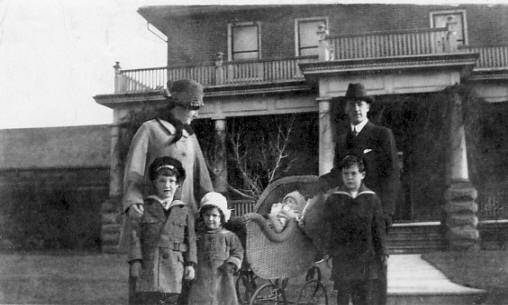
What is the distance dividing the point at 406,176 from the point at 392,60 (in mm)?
3662

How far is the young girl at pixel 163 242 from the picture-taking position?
373 centimetres

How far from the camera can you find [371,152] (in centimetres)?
438

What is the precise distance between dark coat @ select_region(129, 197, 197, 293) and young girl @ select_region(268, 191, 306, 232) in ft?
3.60

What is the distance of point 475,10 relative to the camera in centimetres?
1708

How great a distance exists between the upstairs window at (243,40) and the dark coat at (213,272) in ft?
47.8

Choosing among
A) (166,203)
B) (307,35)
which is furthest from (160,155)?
(307,35)

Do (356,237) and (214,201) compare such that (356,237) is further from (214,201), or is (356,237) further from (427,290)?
(427,290)

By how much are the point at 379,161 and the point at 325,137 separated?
9.46 metres

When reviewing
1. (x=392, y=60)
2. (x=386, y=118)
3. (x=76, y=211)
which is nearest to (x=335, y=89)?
(x=392, y=60)

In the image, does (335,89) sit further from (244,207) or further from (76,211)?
(76,211)

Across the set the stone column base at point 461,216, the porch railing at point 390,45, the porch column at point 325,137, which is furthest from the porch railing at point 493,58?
the porch column at point 325,137

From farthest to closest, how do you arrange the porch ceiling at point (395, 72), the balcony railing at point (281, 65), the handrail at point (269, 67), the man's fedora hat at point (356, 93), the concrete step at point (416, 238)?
the handrail at point (269, 67) → the balcony railing at point (281, 65) → the porch ceiling at point (395, 72) → the concrete step at point (416, 238) → the man's fedora hat at point (356, 93)

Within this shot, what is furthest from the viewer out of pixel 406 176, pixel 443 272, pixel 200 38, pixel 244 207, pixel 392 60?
pixel 200 38

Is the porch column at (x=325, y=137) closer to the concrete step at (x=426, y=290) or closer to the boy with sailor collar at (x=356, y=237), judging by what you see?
the concrete step at (x=426, y=290)
